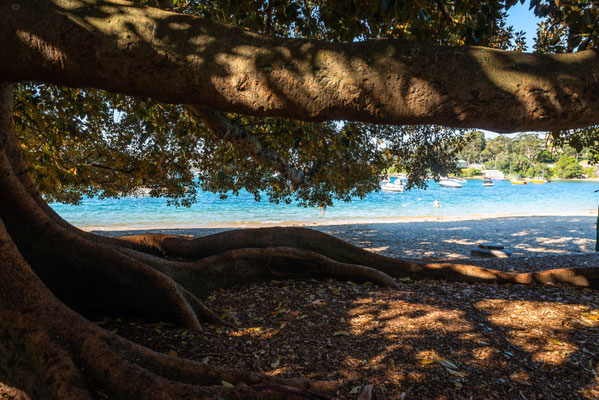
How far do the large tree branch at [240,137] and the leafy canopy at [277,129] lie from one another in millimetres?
249

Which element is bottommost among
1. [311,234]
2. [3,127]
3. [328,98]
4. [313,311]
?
[313,311]

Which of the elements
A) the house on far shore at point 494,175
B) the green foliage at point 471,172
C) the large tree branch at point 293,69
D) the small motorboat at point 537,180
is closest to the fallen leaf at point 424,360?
the large tree branch at point 293,69

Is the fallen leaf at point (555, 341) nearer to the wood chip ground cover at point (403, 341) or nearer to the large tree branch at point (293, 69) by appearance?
the wood chip ground cover at point (403, 341)

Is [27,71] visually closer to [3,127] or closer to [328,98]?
[3,127]

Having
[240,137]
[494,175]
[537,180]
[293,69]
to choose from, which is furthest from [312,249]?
[494,175]

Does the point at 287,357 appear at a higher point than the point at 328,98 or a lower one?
lower

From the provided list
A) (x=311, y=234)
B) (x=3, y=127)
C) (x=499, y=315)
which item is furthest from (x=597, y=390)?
(x=3, y=127)

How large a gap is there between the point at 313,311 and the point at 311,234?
2.22 m

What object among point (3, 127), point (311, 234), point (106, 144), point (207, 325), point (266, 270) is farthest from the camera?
point (106, 144)

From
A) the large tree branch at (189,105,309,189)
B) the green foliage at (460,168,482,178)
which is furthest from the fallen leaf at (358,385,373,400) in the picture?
the green foliage at (460,168,482,178)

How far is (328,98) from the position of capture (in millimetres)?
1951

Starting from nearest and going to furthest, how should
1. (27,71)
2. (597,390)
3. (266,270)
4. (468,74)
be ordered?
(468,74) → (27,71) → (597,390) → (266,270)

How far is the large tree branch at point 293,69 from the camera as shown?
1.89 meters

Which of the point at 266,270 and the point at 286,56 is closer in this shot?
the point at 286,56
